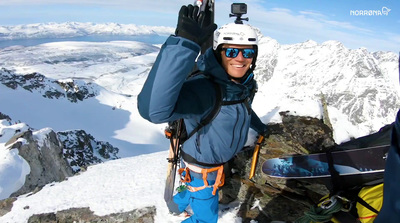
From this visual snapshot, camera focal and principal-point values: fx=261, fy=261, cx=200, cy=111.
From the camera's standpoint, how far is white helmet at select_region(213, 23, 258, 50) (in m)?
3.73

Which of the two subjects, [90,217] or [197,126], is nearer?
[197,126]

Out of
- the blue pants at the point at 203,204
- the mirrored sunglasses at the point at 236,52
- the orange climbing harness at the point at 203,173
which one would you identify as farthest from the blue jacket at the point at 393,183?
the blue pants at the point at 203,204

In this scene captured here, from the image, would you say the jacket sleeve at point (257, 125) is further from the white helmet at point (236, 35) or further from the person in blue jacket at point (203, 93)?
the white helmet at point (236, 35)

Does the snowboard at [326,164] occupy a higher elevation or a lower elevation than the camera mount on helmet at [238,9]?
lower

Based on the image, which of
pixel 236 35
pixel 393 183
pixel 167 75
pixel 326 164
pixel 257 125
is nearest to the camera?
pixel 393 183

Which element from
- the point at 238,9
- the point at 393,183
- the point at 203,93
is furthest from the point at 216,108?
the point at 393,183

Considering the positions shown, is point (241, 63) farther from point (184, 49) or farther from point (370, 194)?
point (370, 194)

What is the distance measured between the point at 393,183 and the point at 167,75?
1.86 meters

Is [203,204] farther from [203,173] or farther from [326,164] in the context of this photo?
[326,164]

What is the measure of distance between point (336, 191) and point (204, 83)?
85.7 inches

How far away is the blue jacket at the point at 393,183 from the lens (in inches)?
57.1

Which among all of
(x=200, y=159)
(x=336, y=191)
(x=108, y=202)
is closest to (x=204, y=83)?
(x=200, y=159)

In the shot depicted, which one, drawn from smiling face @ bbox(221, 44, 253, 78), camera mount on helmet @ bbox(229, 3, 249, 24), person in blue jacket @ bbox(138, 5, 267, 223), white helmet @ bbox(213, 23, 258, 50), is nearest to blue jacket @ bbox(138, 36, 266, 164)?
person in blue jacket @ bbox(138, 5, 267, 223)

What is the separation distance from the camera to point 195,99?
311 centimetres
